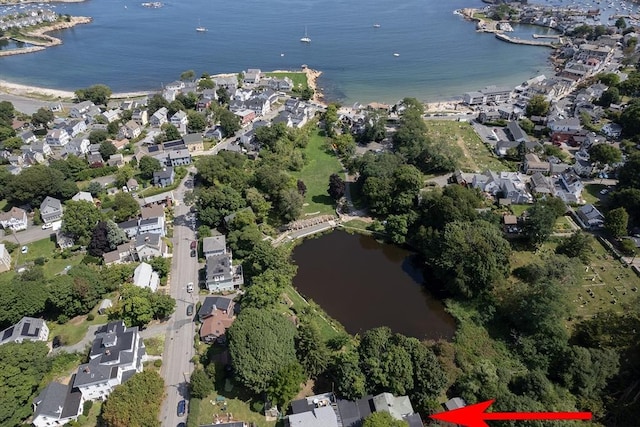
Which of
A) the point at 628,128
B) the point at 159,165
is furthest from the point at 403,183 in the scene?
the point at 628,128

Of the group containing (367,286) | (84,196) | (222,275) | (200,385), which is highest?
(84,196)

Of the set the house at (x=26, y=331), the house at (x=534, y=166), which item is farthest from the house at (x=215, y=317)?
the house at (x=534, y=166)

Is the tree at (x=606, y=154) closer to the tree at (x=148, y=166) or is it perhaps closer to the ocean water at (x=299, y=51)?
the ocean water at (x=299, y=51)

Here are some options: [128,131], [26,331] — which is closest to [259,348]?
[26,331]

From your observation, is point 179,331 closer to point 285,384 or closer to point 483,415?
point 285,384

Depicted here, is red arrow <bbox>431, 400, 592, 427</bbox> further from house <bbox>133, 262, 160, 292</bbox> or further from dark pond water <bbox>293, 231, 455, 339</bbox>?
house <bbox>133, 262, 160, 292</bbox>
